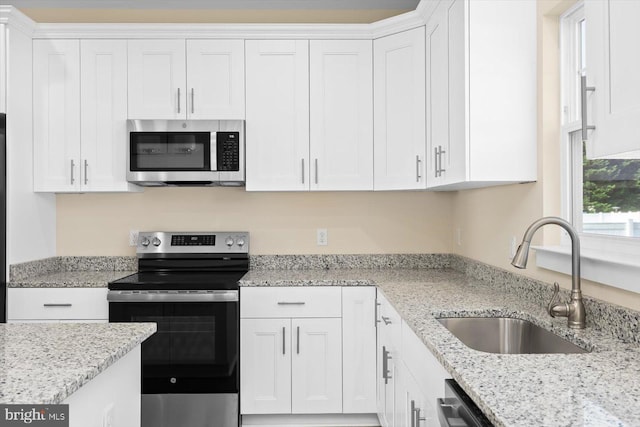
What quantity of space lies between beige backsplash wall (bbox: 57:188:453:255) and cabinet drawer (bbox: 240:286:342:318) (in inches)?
24.4

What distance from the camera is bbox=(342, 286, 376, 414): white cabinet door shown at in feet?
9.43

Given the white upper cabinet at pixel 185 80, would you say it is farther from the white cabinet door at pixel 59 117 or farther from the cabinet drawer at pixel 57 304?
the cabinet drawer at pixel 57 304

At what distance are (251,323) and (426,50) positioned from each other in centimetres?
186

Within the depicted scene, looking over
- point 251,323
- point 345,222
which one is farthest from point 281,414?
point 345,222

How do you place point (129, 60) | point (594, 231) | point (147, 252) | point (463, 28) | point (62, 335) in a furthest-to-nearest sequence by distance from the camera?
1. point (147, 252)
2. point (129, 60)
3. point (463, 28)
4. point (594, 231)
5. point (62, 335)

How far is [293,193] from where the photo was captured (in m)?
3.45

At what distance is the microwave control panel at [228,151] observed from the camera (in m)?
3.06

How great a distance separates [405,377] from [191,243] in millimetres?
1853

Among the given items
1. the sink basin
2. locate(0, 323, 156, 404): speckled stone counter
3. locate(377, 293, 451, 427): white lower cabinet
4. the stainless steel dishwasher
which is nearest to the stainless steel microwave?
locate(377, 293, 451, 427): white lower cabinet

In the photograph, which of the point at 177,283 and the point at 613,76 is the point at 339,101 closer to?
the point at 177,283

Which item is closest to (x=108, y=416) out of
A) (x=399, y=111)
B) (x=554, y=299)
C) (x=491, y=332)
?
(x=491, y=332)

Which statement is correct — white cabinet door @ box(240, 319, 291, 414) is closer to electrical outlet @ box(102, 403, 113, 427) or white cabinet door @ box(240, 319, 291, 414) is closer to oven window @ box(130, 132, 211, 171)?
oven window @ box(130, 132, 211, 171)

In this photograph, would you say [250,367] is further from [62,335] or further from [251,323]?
[62,335]

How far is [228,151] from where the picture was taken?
306 cm
